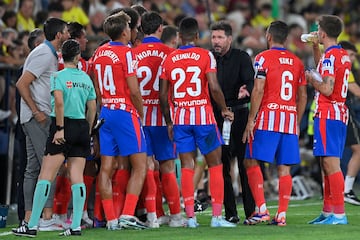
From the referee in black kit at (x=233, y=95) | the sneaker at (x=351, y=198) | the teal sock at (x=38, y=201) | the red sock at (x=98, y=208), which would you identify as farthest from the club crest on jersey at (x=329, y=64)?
the sneaker at (x=351, y=198)

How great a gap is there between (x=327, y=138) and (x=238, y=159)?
3.71ft

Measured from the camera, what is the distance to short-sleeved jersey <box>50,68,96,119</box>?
37.1ft

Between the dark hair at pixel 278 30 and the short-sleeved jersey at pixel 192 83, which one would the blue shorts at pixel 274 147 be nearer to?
the short-sleeved jersey at pixel 192 83

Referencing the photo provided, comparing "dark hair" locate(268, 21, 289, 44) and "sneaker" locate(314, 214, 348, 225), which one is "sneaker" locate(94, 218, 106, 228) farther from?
"dark hair" locate(268, 21, 289, 44)

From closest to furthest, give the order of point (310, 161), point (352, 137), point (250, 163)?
point (250, 163) < point (352, 137) < point (310, 161)

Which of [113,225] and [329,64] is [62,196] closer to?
[113,225]

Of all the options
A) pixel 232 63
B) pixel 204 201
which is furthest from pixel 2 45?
pixel 232 63

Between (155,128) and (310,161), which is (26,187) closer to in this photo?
(155,128)

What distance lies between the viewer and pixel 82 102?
11.4 m

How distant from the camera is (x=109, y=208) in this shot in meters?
11.9

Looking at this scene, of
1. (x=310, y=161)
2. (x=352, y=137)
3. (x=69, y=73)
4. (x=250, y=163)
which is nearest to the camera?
(x=69, y=73)

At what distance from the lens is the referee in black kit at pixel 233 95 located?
12711 millimetres

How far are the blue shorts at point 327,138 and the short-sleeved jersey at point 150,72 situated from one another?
175cm

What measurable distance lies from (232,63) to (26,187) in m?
2.76
